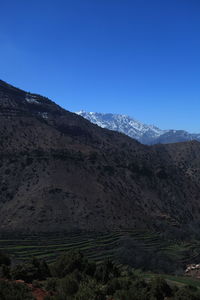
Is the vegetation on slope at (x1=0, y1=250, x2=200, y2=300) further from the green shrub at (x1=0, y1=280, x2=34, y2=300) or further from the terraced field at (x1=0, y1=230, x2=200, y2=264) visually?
the terraced field at (x1=0, y1=230, x2=200, y2=264)

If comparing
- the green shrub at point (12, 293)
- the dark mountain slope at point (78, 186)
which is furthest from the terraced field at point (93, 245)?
the green shrub at point (12, 293)

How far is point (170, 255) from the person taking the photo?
6775 centimetres

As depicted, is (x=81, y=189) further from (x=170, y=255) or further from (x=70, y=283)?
(x=70, y=283)

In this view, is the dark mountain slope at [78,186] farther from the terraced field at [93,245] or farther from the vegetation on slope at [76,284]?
Answer: the vegetation on slope at [76,284]

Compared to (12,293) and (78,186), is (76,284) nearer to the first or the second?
(12,293)

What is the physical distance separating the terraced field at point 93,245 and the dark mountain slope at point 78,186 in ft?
13.4

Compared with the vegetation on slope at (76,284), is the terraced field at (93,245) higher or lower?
lower

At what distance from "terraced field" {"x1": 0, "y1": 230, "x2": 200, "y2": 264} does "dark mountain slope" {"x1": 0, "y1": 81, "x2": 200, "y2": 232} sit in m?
4.08

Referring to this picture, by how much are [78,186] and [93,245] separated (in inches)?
918

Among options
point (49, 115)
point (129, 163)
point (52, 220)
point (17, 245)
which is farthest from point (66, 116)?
point (17, 245)

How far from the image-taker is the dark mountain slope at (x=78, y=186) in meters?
77.8

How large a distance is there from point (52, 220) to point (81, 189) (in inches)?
593

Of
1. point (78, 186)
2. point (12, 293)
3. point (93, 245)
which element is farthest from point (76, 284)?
point (78, 186)

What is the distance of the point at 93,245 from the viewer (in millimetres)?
67750
